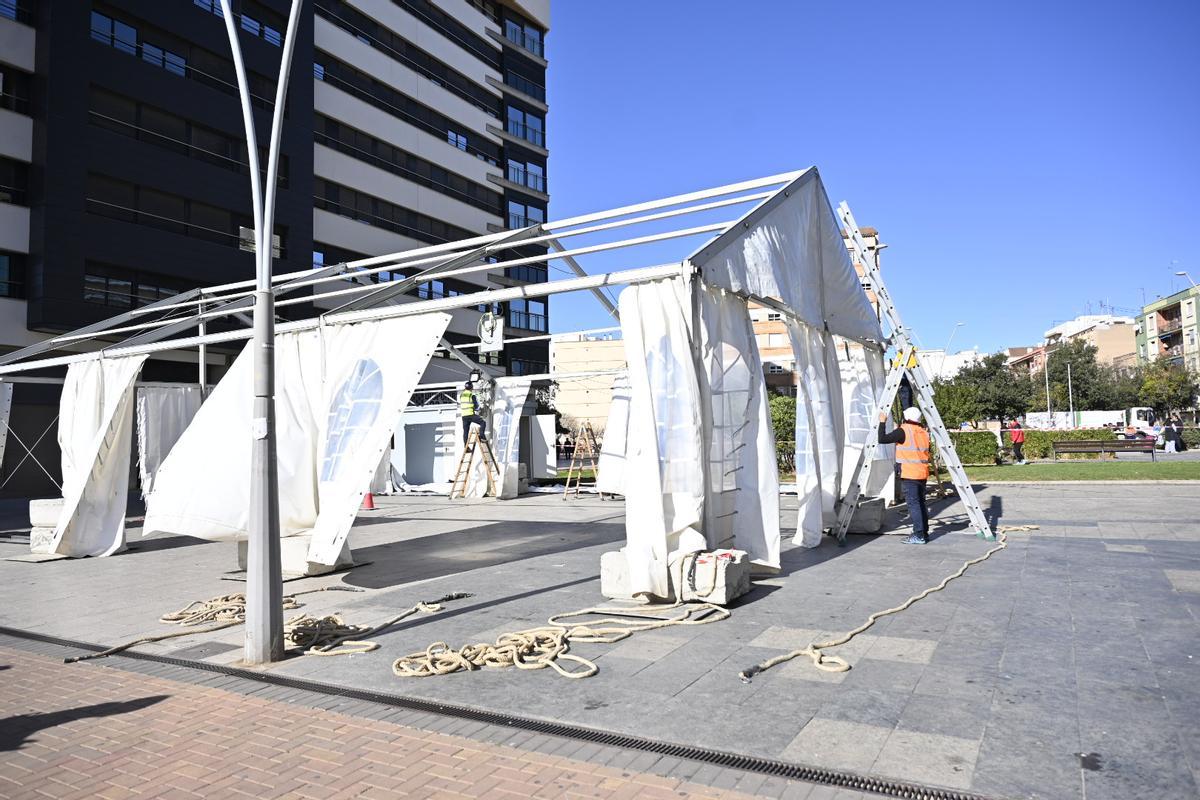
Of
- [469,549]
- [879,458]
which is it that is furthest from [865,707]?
[879,458]

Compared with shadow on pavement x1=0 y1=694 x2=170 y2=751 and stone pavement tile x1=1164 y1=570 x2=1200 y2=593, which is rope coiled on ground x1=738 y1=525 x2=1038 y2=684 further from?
shadow on pavement x1=0 y1=694 x2=170 y2=751

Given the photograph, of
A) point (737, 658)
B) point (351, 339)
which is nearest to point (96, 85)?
point (351, 339)

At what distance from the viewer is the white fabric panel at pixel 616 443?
18266 mm

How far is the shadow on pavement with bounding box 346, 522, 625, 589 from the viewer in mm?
9367

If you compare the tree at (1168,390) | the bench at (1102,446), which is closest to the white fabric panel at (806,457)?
the bench at (1102,446)

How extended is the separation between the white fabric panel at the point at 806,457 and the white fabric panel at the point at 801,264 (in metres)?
0.35

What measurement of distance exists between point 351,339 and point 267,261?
3.12 metres

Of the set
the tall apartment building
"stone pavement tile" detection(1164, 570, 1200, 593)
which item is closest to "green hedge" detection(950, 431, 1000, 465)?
the tall apartment building

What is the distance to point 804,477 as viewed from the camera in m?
9.86

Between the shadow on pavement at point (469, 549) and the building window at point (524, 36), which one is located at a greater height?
the building window at point (524, 36)

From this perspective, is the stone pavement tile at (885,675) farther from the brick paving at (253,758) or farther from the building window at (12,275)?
the building window at (12,275)

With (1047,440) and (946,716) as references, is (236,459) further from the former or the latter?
(1047,440)

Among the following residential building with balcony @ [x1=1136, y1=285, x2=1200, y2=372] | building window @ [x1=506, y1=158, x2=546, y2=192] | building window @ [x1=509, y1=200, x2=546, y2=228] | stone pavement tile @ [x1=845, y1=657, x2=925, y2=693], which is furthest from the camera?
residential building with balcony @ [x1=1136, y1=285, x2=1200, y2=372]

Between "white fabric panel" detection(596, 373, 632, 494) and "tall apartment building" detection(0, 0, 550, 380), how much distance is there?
361 centimetres
